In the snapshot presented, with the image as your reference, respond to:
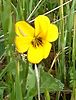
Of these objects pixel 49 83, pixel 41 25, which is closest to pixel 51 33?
pixel 41 25

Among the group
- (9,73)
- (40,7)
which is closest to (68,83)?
(9,73)

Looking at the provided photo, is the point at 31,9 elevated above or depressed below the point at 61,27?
above

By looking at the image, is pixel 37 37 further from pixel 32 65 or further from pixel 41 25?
pixel 32 65

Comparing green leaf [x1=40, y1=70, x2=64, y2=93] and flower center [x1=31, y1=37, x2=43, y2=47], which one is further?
green leaf [x1=40, y1=70, x2=64, y2=93]

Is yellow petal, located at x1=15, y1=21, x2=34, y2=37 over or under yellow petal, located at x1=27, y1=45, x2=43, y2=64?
over

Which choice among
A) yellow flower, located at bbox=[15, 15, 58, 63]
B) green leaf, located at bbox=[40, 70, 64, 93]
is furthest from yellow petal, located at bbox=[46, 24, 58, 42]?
green leaf, located at bbox=[40, 70, 64, 93]

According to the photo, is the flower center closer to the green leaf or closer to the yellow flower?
the yellow flower

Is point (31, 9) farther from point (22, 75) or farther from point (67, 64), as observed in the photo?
point (22, 75)
